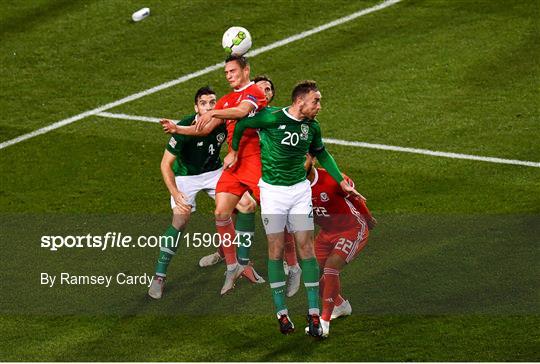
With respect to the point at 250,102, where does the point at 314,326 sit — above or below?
below


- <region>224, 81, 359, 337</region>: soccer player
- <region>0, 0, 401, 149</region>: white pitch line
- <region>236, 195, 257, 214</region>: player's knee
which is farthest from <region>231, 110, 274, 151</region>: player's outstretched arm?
<region>0, 0, 401, 149</region>: white pitch line

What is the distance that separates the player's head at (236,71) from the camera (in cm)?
1565

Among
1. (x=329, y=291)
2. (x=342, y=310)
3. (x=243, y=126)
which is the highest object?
(x=243, y=126)

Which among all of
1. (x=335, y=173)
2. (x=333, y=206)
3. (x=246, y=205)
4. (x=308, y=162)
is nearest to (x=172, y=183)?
(x=246, y=205)

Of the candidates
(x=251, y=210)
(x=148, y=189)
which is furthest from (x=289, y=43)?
(x=251, y=210)

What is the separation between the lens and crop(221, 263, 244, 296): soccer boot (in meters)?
15.9

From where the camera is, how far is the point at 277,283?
48.1 ft

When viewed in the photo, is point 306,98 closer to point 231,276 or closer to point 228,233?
point 228,233

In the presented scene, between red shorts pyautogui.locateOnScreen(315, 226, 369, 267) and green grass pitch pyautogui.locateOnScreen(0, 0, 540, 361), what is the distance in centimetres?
62

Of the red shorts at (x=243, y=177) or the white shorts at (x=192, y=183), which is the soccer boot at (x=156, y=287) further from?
the red shorts at (x=243, y=177)

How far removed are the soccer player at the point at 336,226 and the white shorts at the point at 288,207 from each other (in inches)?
20.1

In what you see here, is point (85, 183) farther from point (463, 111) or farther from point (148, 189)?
point (463, 111)

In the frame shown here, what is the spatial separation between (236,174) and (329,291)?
1.88 m

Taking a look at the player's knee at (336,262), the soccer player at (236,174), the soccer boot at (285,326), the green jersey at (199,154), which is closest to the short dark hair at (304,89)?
the soccer player at (236,174)
